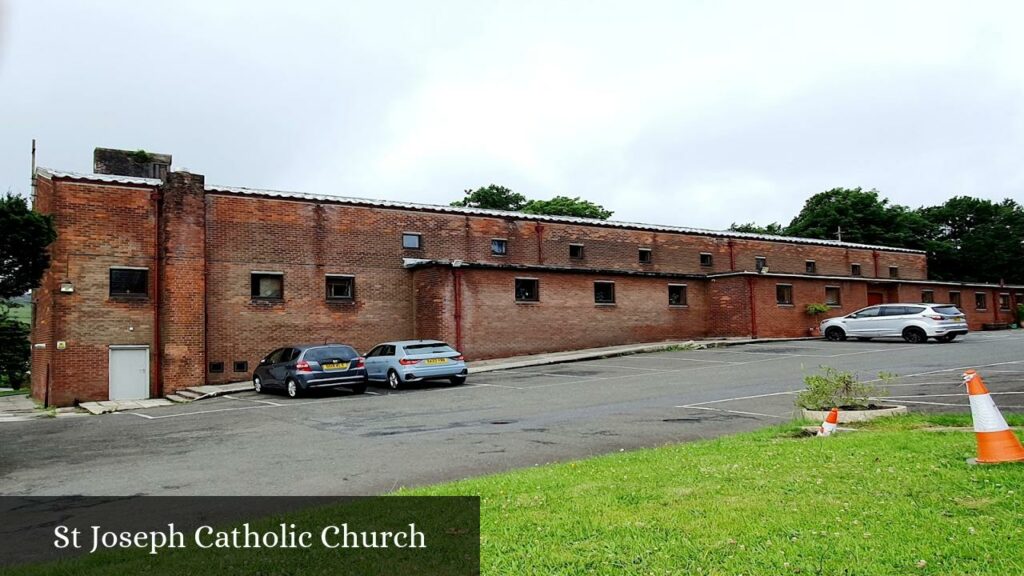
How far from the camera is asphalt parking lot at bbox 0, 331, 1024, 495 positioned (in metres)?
8.58

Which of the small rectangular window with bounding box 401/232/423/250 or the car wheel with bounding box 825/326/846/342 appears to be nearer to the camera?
the small rectangular window with bounding box 401/232/423/250

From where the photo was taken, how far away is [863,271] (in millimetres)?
42125

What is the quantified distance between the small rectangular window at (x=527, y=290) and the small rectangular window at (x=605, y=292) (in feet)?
10.0

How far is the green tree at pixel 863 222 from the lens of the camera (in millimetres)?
59375

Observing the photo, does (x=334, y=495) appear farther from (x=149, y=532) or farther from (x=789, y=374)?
(x=789, y=374)

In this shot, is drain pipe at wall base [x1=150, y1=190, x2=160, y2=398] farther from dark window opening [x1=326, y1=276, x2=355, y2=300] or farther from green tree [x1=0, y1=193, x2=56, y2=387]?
green tree [x1=0, y1=193, x2=56, y2=387]

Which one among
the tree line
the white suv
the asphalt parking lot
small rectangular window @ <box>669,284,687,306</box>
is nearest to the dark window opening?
the asphalt parking lot

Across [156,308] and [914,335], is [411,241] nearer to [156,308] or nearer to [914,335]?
[156,308]

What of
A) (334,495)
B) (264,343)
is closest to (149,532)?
(334,495)

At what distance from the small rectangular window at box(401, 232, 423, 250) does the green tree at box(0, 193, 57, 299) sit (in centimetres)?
1567

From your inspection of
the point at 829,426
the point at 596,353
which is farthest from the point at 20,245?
the point at 596,353

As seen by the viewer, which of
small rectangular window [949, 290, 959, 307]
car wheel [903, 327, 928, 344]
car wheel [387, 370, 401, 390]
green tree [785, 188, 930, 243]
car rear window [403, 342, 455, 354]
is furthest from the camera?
green tree [785, 188, 930, 243]

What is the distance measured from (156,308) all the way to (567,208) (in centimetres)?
4243

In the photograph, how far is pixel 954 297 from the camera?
39812 millimetres
